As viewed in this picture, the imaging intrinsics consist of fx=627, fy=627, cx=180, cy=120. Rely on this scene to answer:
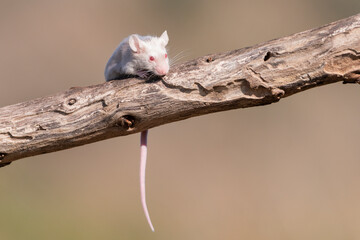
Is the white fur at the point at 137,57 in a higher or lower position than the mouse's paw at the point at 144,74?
higher

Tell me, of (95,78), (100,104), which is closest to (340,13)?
(95,78)

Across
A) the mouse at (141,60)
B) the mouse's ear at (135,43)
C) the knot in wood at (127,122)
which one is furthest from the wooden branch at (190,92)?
the mouse's ear at (135,43)

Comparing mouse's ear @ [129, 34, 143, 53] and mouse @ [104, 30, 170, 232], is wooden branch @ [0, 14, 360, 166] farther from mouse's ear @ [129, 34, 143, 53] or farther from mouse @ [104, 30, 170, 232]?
mouse's ear @ [129, 34, 143, 53]

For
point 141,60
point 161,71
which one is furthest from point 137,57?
point 161,71

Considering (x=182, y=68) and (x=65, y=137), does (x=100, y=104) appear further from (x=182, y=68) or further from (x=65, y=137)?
(x=182, y=68)

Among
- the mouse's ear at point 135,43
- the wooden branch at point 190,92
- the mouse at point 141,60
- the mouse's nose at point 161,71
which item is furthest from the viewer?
the mouse's ear at point 135,43

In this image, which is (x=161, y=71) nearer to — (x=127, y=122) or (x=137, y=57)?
(x=127, y=122)

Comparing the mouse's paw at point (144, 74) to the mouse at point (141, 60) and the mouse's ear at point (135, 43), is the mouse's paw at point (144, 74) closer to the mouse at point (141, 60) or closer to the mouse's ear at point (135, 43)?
the mouse at point (141, 60)
